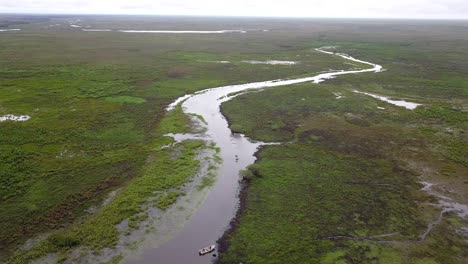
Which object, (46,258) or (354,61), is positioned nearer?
(46,258)

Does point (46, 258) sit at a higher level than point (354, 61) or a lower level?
lower

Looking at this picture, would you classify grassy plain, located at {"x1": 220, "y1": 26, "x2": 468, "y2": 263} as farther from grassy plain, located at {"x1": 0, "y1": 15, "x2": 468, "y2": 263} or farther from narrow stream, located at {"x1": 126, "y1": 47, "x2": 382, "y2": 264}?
narrow stream, located at {"x1": 126, "y1": 47, "x2": 382, "y2": 264}

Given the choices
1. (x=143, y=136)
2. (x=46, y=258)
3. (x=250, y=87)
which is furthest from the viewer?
(x=250, y=87)

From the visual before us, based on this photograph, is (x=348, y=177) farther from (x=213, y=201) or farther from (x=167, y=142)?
(x=167, y=142)

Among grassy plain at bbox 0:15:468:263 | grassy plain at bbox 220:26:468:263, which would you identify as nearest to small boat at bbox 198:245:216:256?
grassy plain at bbox 220:26:468:263

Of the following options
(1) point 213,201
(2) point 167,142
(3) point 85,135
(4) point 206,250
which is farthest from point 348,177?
(3) point 85,135

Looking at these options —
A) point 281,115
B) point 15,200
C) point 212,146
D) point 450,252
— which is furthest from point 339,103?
point 15,200

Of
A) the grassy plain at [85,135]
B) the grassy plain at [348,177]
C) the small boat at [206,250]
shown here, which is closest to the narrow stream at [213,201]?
the small boat at [206,250]

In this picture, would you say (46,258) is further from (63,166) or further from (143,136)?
(143,136)
